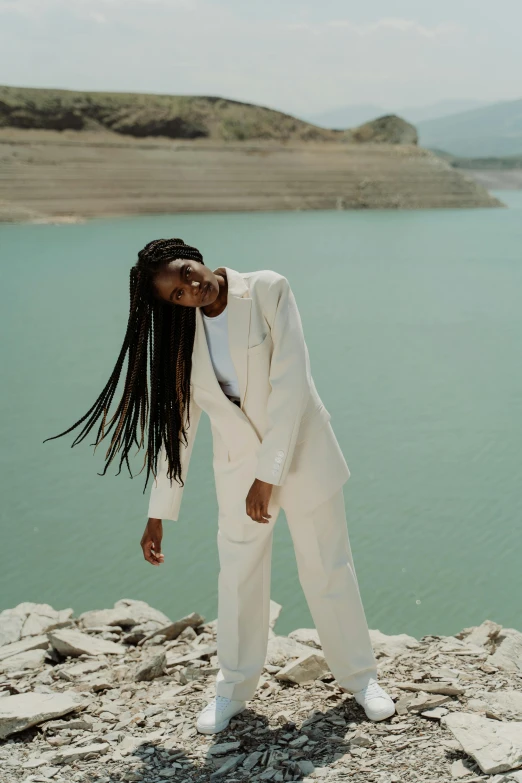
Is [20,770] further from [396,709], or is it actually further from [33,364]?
[33,364]

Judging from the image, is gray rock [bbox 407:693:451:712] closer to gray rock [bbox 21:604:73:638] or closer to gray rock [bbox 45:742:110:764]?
gray rock [bbox 45:742:110:764]

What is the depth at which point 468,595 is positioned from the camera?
15.2 ft

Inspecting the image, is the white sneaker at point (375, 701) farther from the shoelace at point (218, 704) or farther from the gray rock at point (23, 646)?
the gray rock at point (23, 646)

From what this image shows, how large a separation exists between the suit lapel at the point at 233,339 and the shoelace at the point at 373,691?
0.92m

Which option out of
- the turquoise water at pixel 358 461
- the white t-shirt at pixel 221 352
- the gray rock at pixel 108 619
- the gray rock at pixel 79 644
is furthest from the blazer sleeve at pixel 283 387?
the turquoise water at pixel 358 461

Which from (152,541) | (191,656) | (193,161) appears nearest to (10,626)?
(191,656)

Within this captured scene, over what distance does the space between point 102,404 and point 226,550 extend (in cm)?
56

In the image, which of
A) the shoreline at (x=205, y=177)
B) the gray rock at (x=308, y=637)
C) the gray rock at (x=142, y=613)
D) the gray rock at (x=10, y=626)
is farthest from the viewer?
the shoreline at (x=205, y=177)

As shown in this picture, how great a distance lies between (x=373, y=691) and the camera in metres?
2.59

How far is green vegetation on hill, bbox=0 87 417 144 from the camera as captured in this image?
43.1 m

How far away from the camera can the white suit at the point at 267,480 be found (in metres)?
2.39

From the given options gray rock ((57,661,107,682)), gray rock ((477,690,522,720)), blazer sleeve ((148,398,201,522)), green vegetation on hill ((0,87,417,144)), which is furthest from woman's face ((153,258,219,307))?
green vegetation on hill ((0,87,417,144))

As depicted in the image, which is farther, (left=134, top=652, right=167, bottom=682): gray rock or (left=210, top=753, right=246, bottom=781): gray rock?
(left=134, top=652, right=167, bottom=682): gray rock

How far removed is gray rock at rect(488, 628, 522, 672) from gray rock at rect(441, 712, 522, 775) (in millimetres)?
660
